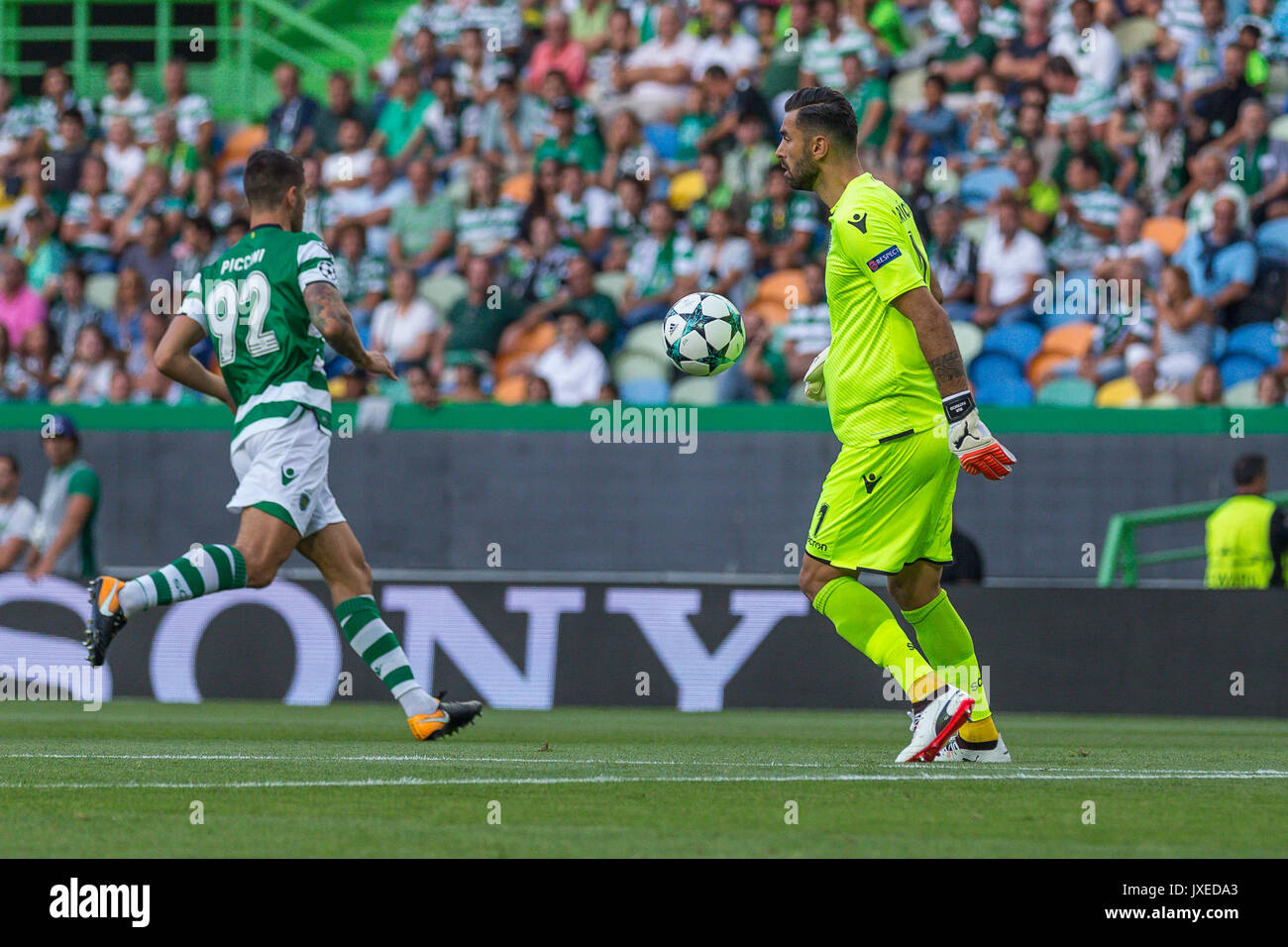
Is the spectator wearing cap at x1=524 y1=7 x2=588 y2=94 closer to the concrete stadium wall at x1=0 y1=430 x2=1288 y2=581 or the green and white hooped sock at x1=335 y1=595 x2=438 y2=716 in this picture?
the concrete stadium wall at x1=0 y1=430 x2=1288 y2=581

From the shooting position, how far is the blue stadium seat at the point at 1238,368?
14.0 meters

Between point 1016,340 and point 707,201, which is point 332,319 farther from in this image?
point 707,201

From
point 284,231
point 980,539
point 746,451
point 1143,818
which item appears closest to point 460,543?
point 746,451

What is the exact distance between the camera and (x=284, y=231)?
783 cm

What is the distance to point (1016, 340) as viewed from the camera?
1459cm

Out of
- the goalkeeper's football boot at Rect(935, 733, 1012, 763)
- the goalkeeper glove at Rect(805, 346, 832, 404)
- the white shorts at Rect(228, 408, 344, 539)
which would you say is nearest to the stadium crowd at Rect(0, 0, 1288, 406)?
the white shorts at Rect(228, 408, 344, 539)

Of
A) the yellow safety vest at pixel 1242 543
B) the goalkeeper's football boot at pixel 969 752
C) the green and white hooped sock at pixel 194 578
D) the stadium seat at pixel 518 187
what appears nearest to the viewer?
the goalkeeper's football boot at pixel 969 752

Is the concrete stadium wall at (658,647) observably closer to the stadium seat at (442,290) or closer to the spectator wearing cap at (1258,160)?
the stadium seat at (442,290)

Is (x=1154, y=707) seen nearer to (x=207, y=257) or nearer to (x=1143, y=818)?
(x=1143, y=818)

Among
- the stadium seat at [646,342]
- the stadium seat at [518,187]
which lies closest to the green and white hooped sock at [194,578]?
the stadium seat at [646,342]

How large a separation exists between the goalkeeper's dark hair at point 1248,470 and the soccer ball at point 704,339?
18.5 ft

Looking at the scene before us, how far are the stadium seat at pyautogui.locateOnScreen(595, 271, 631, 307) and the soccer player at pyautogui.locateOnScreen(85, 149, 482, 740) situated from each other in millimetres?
7668

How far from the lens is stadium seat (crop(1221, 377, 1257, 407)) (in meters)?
13.9

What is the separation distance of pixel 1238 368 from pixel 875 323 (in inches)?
313
